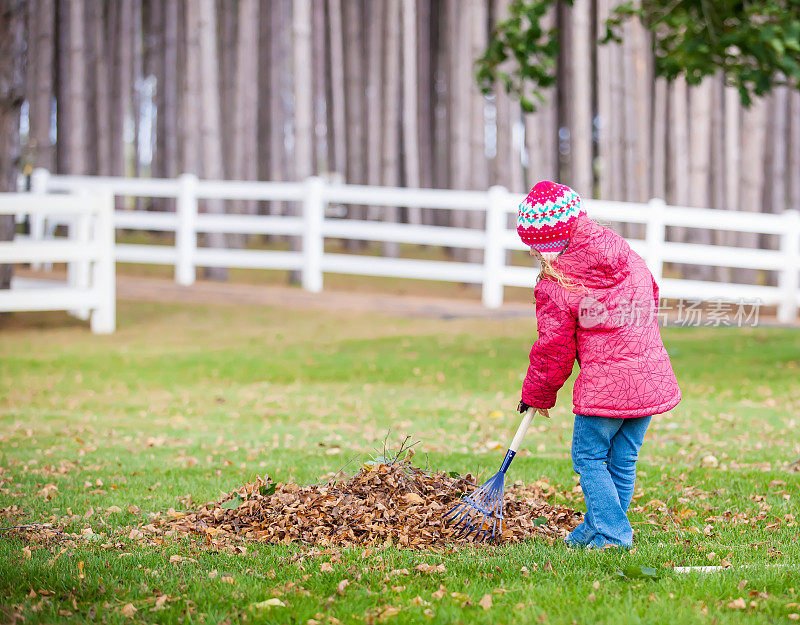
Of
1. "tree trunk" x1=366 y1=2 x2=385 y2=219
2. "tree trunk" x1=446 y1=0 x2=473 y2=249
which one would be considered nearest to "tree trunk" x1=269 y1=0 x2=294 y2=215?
"tree trunk" x1=366 y1=2 x2=385 y2=219

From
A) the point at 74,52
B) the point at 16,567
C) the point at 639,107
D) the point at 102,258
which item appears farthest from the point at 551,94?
the point at 16,567

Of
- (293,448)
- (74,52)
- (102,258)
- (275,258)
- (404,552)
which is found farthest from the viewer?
(74,52)

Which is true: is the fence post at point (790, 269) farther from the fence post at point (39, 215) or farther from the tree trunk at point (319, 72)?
the tree trunk at point (319, 72)

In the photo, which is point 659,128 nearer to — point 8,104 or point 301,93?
point 301,93

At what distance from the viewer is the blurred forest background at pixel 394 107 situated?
52.1 ft

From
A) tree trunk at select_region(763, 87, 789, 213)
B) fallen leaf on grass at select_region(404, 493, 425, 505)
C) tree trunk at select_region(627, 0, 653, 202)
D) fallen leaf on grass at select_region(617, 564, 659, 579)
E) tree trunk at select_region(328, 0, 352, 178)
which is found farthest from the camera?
tree trunk at select_region(328, 0, 352, 178)

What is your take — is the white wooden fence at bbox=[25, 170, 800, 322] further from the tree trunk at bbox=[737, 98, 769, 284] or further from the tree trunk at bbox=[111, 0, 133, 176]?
the tree trunk at bbox=[111, 0, 133, 176]

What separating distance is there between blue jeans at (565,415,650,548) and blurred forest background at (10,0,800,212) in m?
11.3

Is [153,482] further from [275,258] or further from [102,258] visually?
[275,258]

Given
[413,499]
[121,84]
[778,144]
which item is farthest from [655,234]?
[121,84]

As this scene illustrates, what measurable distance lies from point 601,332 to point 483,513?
100cm

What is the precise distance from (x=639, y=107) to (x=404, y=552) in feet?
59.5

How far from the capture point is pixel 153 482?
221 inches

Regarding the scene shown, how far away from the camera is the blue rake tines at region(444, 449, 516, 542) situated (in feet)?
14.1
